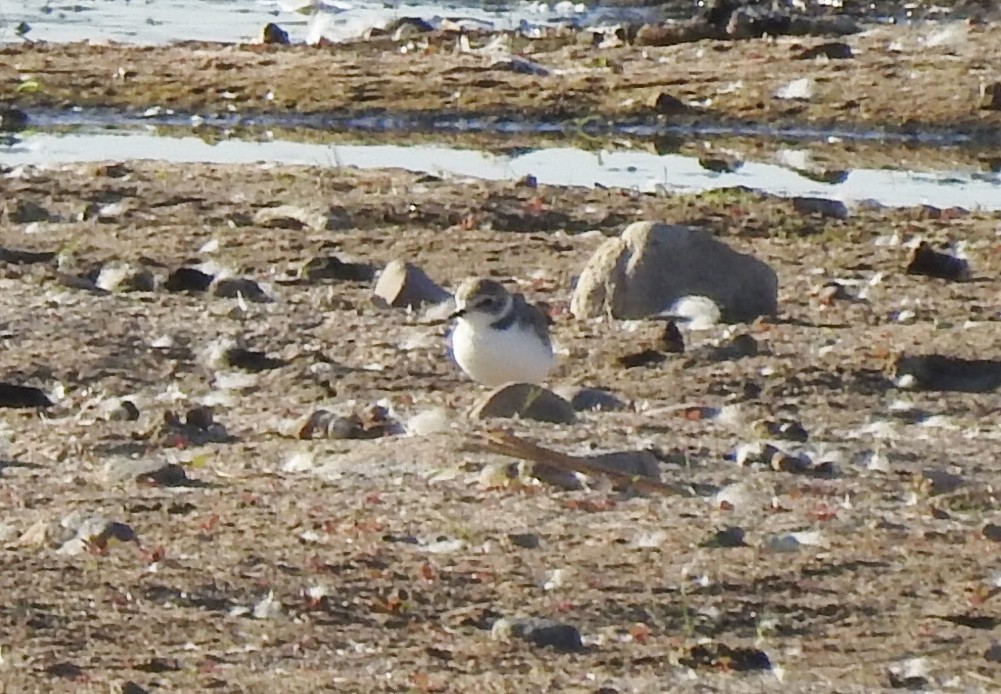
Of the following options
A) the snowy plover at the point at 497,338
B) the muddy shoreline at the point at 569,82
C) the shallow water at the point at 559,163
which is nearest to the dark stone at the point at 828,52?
the muddy shoreline at the point at 569,82

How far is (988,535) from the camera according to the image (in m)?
6.86

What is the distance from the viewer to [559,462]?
736 centimetres

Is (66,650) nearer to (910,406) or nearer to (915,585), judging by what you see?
(915,585)

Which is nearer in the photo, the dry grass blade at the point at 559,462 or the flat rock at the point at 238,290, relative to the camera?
the dry grass blade at the point at 559,462

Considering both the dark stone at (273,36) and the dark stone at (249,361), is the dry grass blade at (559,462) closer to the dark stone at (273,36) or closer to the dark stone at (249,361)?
the dark stone at (249,361)

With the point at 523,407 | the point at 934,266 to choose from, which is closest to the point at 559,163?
the point at 934,266

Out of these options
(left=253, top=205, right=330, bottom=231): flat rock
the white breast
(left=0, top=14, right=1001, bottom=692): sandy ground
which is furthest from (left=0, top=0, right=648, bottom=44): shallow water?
the white breast

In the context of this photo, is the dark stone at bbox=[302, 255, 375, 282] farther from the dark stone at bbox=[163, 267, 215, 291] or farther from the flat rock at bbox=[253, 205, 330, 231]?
the flat rock at bbox=[253, 205, 330, 231]

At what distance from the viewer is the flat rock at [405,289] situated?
10258 mm

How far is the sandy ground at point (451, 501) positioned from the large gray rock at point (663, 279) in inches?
5.3

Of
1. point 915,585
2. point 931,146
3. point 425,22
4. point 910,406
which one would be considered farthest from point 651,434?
point 425,22

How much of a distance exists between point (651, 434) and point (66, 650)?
8.85 ft

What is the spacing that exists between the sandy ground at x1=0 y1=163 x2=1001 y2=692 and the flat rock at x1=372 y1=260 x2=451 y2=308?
100 mm

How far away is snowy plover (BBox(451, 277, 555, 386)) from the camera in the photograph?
335 inches
